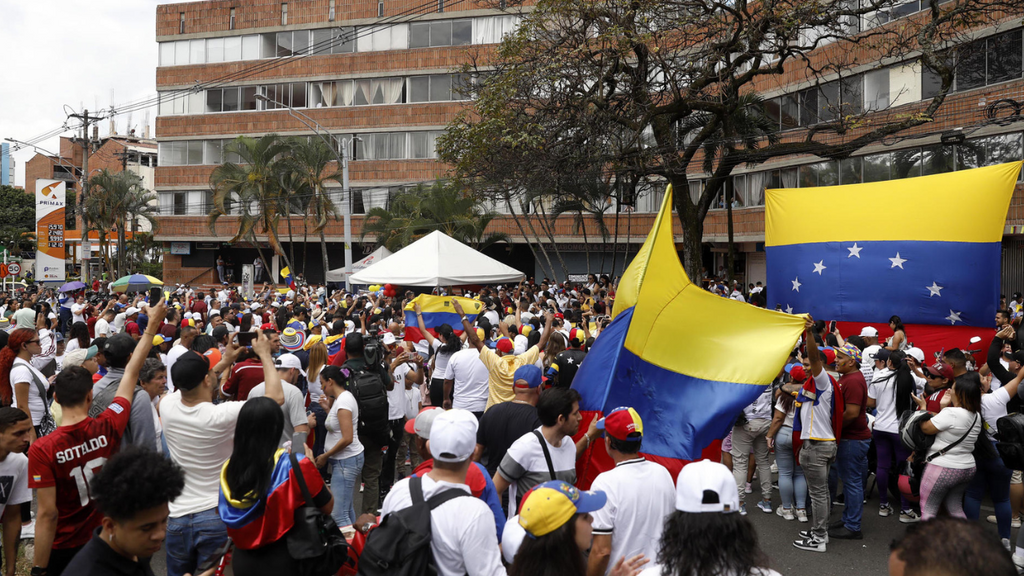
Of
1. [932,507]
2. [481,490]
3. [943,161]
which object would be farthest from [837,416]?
[943,161]

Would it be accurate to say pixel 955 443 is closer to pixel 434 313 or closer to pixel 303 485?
pixel 303 485

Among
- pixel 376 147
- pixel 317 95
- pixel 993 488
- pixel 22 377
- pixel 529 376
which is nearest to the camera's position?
pixel 529 376

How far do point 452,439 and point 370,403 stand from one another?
3.22m

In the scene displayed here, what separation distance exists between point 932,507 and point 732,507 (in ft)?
13.4

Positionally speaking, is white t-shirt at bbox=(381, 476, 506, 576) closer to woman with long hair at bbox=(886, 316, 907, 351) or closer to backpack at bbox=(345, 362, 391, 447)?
backpack at bbox=(345, 362, 391, 447)

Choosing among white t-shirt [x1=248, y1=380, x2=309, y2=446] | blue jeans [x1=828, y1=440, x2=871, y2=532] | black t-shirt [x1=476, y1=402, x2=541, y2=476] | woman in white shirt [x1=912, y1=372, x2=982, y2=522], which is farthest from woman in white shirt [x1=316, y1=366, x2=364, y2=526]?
woman in white shirt [x1=912, y1=372, x2=982, y2=522]

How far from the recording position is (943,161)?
850 inches

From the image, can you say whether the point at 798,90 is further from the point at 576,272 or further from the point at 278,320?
the point at 278,320

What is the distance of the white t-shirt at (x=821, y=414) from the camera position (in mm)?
6277

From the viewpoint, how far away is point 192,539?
404 cm

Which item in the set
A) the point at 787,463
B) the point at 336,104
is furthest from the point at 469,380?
the point at 336,104

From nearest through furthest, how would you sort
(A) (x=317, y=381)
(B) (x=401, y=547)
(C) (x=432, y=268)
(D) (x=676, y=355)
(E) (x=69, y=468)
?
(B) (x=401, y=547) < (E) (x=69, y=468) < (D) (x=676, y=355) < (A) (x=317, y=381) < (C) (x=432, y=268)

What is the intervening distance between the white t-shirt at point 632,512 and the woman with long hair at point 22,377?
4751 millimetres

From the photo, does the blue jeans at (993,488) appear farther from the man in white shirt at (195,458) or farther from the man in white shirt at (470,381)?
the man in white shirt at (195,458)
